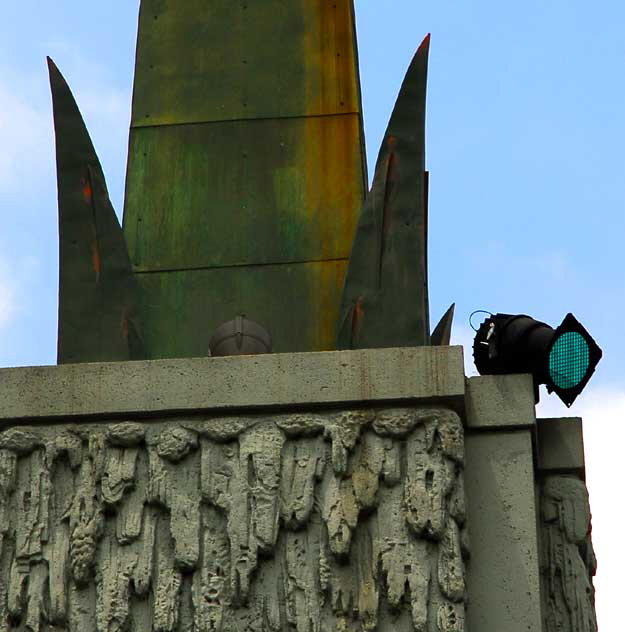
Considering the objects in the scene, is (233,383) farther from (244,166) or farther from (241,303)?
(244,166)

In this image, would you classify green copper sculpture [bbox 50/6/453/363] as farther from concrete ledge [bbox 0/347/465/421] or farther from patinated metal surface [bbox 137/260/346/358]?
concrete ledge [bbox 0/347/465/421]

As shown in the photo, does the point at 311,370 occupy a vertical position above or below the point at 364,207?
below

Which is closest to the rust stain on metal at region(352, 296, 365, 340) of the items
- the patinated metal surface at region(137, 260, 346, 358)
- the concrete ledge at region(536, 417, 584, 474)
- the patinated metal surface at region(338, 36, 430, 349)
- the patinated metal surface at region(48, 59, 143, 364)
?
the patinated metal surface at region(338, 36, 430, 349)

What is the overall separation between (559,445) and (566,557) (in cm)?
67

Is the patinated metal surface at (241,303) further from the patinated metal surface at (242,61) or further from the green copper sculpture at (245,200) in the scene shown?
the patinated metal surface at (242,61)

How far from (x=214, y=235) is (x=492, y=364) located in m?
2.11

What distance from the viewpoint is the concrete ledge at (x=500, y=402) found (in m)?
13.4

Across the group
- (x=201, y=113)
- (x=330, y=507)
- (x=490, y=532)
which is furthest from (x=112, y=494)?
(x=201, y=113)

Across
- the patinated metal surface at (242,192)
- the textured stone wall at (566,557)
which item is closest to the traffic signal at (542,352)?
the textured stone wall at (566,557)

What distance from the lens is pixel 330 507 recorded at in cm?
1308

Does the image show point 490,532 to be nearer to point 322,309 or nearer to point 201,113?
point 322,309

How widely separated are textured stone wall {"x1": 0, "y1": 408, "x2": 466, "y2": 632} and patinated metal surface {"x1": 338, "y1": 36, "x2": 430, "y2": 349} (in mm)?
794

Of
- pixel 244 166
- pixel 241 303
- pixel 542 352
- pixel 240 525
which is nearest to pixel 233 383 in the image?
pixel 240 525

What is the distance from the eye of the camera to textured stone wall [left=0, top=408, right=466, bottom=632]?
1291 centimetres
